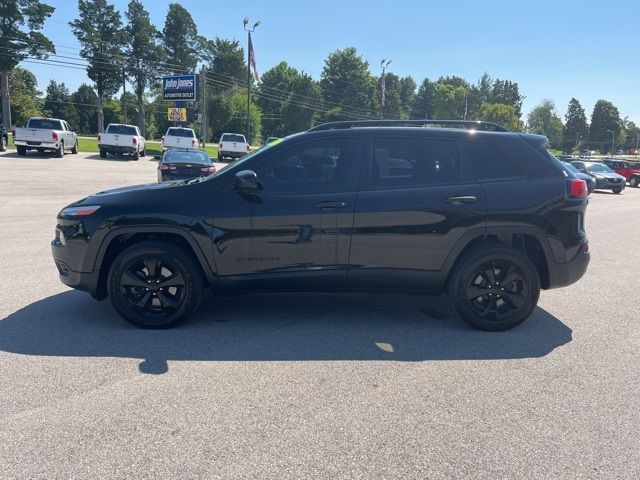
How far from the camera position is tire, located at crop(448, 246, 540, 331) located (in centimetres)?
459

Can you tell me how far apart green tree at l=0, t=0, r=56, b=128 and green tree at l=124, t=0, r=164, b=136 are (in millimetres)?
14777

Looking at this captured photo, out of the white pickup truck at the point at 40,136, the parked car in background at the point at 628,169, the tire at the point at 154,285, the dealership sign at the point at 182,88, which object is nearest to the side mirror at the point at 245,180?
the tire at the point at 154,285

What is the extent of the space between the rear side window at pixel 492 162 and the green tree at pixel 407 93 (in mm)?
129484

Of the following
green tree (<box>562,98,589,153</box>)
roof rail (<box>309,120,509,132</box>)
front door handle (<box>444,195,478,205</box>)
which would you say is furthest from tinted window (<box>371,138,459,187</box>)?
green tree (<box>562,98,589,153</box>)

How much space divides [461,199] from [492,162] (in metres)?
0.52

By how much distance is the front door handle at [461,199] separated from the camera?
4.54 metres

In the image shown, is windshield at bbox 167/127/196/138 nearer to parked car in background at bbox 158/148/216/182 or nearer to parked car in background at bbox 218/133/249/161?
parked car in background at bbox 218/133/249/161

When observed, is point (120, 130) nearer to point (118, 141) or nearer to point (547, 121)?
point (118, 141)

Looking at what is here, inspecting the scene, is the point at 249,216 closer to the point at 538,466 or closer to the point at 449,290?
the point at 449,290

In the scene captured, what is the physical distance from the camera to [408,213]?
4.50 metres

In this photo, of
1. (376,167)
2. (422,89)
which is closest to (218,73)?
(422,89)

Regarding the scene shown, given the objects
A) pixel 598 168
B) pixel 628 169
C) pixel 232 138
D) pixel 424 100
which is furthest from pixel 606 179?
pixel 424 100

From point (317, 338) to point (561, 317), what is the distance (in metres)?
2.66

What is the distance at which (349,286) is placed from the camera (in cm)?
461
